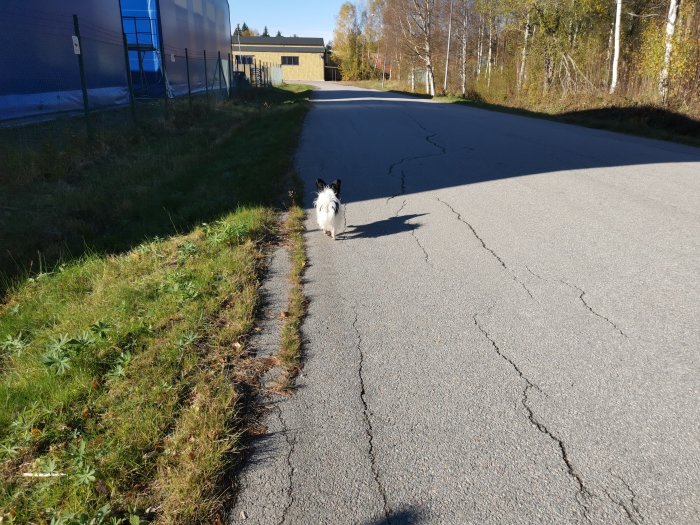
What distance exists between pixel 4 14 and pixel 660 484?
16457mm

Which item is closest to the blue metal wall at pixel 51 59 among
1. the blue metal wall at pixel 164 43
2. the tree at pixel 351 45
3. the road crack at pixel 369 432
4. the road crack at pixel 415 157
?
the blue metal wall at pixel 164 43

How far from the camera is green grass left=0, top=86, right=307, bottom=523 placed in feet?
7.63

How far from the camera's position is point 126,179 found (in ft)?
29.2

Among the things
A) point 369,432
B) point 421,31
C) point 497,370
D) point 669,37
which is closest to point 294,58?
point 421,31

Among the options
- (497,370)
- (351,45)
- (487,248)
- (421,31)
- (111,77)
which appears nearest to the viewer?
(497,370)

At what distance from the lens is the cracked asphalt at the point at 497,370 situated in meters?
2.34

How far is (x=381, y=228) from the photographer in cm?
645

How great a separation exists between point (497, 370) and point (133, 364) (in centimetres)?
234

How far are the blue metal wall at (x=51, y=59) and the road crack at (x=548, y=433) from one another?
39.0 feet

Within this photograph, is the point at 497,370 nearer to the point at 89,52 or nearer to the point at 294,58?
the point at 89,52

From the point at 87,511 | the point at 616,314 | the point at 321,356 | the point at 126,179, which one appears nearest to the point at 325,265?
the point at 321,356

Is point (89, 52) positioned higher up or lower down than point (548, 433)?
higher up

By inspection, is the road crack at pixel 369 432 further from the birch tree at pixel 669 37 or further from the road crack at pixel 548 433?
the birch tree at pixel 669 37

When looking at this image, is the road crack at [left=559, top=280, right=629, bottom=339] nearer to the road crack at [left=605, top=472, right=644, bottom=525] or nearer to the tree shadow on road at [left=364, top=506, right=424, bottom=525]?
the road crack at [left=605, top=472, right=644, bottom=525]
